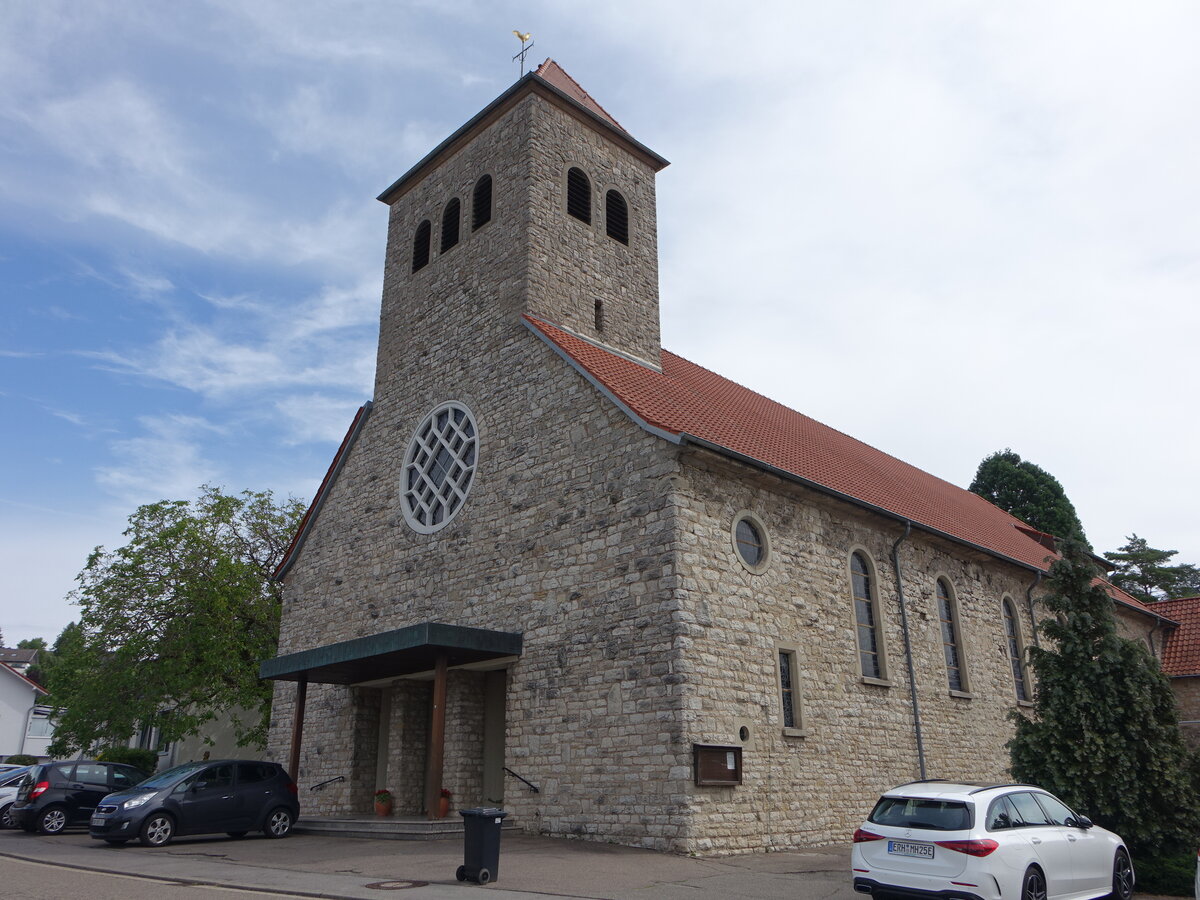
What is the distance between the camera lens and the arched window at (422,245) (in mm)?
21656

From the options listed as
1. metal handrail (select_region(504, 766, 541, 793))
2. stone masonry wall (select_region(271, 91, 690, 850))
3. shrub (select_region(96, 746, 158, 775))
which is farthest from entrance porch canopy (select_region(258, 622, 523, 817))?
shrub (select_region(96, 746, 158, 775))

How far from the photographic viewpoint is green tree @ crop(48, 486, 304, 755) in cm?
2352

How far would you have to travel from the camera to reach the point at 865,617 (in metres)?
16.7

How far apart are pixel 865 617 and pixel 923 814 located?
840 cm

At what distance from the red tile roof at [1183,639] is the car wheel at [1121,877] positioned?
18825 millimetres

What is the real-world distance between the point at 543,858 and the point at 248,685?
16.1 m

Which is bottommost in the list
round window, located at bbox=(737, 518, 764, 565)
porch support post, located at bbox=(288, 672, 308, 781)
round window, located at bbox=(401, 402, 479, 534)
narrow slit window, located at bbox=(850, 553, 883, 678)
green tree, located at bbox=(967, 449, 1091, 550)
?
porch support post, located at bbox=(288, 672, 308, 781)

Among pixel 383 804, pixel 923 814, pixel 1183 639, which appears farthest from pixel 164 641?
pixel 1183 639

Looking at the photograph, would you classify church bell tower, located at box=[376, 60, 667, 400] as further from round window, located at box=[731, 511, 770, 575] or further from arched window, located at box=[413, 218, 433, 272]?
round window, located at box=[731, 511, 770, 575]

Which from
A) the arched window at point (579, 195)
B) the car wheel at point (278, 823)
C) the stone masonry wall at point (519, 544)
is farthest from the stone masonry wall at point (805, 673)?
the arched window at point (579, 195)

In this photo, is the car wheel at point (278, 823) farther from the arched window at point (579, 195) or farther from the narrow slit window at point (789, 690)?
the arched window at point (579, 195)

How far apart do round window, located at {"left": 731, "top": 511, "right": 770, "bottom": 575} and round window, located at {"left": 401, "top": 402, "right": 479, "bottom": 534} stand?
5.51 meters

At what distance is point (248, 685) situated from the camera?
24.5m

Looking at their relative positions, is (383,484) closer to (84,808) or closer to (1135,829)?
(84,808)
